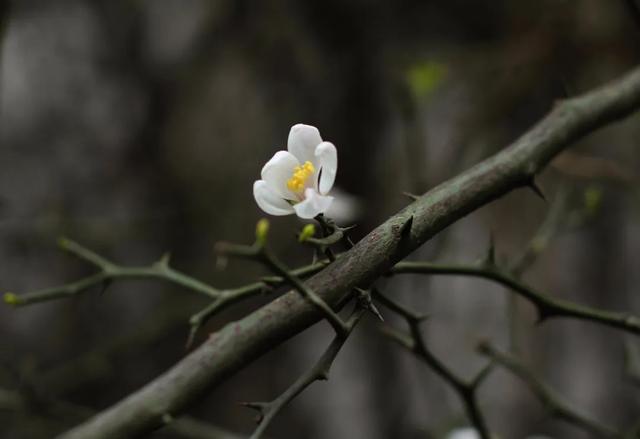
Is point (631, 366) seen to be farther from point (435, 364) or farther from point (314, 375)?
point (314, 375)

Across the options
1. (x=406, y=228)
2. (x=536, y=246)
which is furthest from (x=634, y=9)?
(x=406, y=228)

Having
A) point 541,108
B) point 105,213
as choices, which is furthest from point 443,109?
point 105,213

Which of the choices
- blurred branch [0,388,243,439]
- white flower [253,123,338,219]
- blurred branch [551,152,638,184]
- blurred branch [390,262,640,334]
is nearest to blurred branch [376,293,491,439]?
blurred branch [390,262,640,334]

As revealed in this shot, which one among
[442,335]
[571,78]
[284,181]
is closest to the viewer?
[284,181]

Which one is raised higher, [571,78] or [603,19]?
[603,19]

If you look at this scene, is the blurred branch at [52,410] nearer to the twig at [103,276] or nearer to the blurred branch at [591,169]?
the twig at [103,276]

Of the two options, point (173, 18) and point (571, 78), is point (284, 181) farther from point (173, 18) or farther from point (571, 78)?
point (173, 18)
